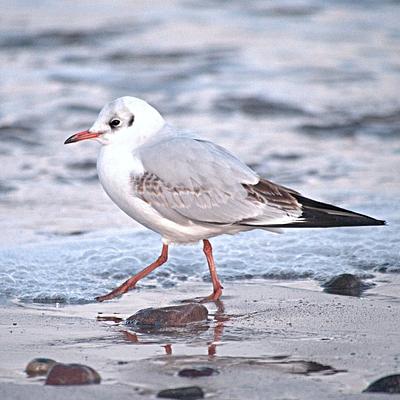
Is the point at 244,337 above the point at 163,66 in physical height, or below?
below

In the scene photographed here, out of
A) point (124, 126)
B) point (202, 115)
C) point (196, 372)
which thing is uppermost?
point (124, 126)

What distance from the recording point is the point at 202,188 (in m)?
5.23

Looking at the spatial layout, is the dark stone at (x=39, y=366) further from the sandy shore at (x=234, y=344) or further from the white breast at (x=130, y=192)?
the white breast at (x=130, y=192)

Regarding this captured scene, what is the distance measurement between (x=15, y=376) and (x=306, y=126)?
6.58 m

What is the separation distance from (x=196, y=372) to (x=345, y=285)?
1.77 m

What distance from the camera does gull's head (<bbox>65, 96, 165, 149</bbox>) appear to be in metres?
5.36

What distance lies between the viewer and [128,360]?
4062mm

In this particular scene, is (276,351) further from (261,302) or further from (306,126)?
(306,126)

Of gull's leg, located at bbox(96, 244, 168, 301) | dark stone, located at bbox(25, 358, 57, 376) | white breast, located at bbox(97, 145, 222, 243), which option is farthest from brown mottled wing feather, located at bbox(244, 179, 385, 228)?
dark stone, located at bbox(25, 358, 57, 376)

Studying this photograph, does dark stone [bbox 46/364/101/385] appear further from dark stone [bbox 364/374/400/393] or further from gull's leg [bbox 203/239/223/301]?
gull's leg [bbox 203/239/223/301]

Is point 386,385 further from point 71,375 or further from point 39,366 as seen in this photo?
point 39,366

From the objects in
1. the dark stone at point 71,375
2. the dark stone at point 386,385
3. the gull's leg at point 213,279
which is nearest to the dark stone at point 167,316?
the gull's leg at point 213,279

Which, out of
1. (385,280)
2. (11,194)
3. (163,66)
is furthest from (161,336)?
(163,66)

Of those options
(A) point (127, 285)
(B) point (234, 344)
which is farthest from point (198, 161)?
(B) point (234, 344)
